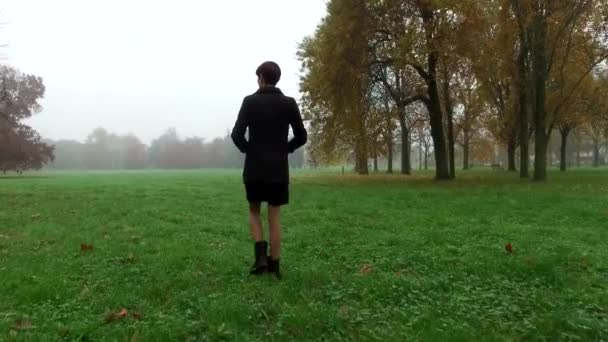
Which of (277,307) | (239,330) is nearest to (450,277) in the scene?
(277,307)

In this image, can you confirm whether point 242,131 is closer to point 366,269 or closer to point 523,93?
point 366,269

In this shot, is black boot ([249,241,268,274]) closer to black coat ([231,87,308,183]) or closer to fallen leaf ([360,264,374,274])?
black coat ([231,87,308,183])

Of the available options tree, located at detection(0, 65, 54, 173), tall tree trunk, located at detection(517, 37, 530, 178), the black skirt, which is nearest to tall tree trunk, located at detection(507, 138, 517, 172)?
tall tree trunk, located at detection(517, 37, 530, 178)

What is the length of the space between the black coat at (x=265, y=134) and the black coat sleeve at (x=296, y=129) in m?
0.02

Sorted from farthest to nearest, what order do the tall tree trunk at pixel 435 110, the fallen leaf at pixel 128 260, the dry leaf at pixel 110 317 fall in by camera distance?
the tall tree trunk at pixel 435 110, the fallen leaf at pixel 128 260, the dry leaf at pixel 110 317

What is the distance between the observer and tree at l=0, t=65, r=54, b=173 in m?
51.6

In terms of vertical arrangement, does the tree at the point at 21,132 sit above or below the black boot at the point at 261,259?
above

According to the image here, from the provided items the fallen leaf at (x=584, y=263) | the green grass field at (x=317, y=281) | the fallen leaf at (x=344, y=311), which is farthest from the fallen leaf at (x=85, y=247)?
the fallen leaf at (x=584, y=263)

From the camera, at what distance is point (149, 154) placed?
438 feet

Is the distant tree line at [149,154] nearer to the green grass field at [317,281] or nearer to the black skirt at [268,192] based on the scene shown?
the green grass field at [317,281]

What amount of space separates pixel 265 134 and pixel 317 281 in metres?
1.78

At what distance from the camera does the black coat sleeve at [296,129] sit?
5.39 m

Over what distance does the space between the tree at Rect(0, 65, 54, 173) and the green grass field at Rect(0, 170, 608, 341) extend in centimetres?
5005

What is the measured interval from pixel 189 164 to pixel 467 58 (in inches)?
4586
